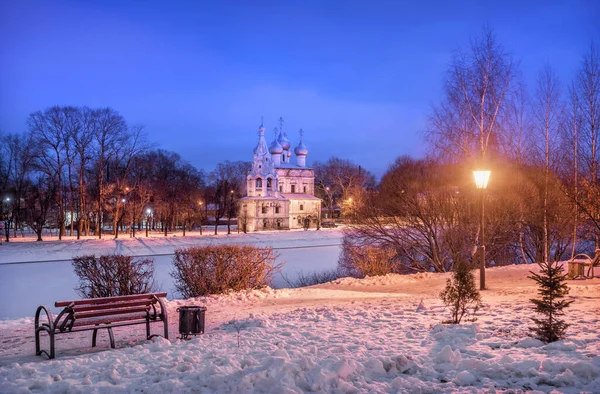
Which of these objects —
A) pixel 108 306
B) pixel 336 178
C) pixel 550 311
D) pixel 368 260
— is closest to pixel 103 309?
pixel 108 306

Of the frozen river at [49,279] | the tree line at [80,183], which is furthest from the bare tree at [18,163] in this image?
the frozen river at [49,279]

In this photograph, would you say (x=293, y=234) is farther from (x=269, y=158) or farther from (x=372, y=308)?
(x=372, y=308)

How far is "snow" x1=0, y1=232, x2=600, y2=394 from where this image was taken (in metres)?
4.82

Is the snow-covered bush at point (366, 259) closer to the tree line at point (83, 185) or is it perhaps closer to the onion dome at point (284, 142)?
the tree line at point (83, 185)

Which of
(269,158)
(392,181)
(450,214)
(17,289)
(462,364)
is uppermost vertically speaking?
(269,158)

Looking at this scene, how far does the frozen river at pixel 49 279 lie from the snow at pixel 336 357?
7.11 metres

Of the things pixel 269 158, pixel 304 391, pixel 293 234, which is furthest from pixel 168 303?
pixel 269 158

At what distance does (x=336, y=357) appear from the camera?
18.3ft

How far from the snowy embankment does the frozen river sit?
7375 mm

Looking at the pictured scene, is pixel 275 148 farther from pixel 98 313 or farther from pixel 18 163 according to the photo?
pixel 98 313

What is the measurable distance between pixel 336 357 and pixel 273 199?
56.3 meters

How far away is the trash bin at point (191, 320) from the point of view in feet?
26.1

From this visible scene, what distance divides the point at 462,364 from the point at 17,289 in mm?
19750

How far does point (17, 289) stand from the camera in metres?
19.9
